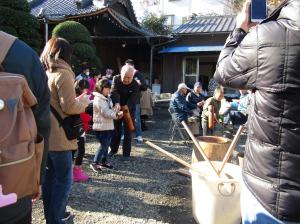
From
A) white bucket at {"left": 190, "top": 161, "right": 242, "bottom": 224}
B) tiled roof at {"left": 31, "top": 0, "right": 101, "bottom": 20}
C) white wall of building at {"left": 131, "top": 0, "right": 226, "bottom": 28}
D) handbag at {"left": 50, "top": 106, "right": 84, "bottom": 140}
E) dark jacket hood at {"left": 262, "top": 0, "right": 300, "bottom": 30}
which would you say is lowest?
white bucket at {"left": 190, "top": 161, "right": 242, "bottom": 224}

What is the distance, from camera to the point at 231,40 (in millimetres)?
1721

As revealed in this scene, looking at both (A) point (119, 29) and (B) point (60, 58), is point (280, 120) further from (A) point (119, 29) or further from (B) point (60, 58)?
(A) point (119, 29)

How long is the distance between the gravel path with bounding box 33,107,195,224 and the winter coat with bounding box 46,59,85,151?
113cm

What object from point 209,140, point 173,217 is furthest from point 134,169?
point 173,217

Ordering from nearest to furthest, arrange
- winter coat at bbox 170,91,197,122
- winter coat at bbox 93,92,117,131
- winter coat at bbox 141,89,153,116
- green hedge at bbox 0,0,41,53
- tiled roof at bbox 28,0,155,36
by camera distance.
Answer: winter coat at bbox 93,92,117,131
winter coat at bbox 170,91,197,122
green hedge at bbox 0,0,41,53
winter coat at bbox 141,89,153,116
tiled roof at bbox 28,0,155,36

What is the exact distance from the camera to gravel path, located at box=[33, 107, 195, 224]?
379cm

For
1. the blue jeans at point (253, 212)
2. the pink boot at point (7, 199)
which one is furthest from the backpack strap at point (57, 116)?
the blue jeans at point (253, 212)

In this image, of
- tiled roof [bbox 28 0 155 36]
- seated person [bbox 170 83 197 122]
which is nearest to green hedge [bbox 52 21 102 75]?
tiled roof [bbox 28 0 155 36]

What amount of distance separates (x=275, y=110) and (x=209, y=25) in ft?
49.1

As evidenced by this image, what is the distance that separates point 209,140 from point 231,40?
10.6ft

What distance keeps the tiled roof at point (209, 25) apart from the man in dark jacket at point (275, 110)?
1381cm

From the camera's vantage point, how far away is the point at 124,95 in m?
6.10

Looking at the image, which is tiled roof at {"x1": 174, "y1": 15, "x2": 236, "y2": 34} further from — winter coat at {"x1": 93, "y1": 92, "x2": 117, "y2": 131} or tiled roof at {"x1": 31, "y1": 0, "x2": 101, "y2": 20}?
winter coat at {"x1": 93, "y1": 92, "x2": 117, "y2": 131}

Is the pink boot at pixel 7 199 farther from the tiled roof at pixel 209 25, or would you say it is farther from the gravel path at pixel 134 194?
the tiled roof at pixel 209 25
